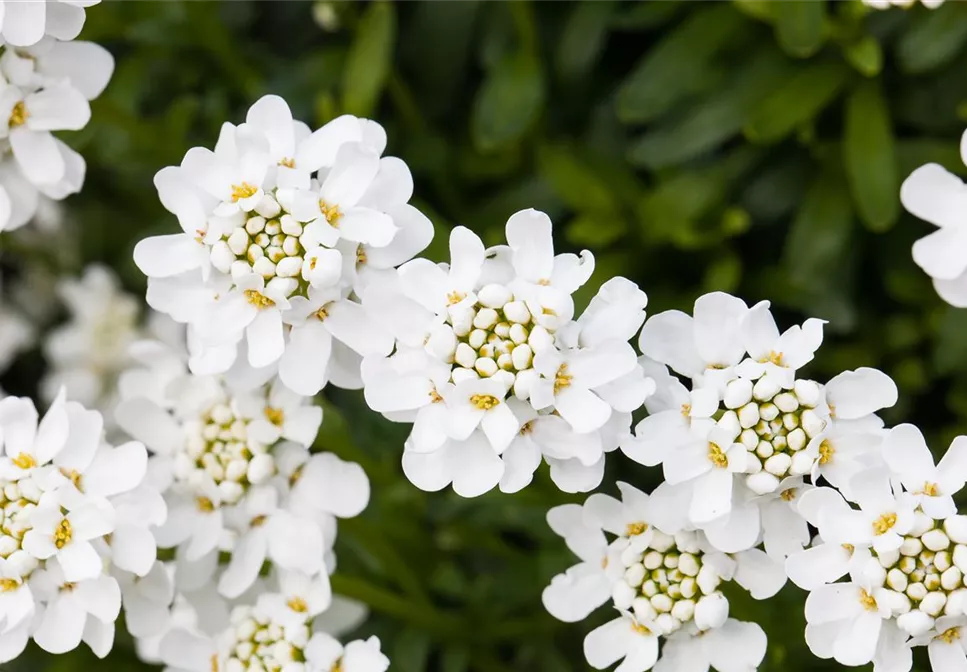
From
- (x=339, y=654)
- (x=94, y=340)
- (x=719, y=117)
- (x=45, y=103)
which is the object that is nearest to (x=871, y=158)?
(x=719, y=117)

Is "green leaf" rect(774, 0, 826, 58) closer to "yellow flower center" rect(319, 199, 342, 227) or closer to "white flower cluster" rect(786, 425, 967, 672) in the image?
"white flower cluster" rect(786, 425, 967, 672)

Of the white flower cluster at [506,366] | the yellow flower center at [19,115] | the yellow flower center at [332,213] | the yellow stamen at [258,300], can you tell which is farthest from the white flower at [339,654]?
the yellow flower center at [19,115]

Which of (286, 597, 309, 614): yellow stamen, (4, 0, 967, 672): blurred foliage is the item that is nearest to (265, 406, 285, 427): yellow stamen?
(4, 0, 967, 672): blurred foliage

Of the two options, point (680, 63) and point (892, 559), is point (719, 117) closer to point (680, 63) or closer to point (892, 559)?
point (680, 63)

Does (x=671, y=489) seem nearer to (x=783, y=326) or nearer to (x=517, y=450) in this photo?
(x=517, y=450)

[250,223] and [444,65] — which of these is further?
[444,65]

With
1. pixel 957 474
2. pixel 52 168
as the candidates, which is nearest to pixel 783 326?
pixel 957 474
